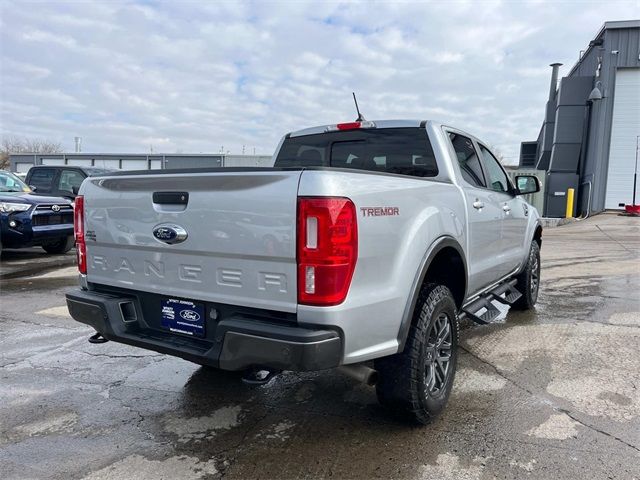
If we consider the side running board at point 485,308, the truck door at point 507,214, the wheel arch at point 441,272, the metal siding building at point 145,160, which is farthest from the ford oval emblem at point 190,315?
the metal siding building at point 145,160

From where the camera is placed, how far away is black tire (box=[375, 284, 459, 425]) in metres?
2.84

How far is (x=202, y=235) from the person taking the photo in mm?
2660

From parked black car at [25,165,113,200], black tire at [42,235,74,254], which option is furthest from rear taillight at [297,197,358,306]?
parked black car at [25,165,113,200]

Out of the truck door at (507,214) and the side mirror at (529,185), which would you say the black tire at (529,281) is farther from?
the side mirror at (529,185)

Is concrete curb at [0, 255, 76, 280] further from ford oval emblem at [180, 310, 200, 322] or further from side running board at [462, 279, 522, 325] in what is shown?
side running board at [462, 279, 522, 325]

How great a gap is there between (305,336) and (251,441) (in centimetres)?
102

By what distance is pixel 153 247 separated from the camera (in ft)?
9.53

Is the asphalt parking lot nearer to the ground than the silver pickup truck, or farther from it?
nearer to the ground

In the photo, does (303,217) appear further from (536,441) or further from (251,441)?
(536,441)

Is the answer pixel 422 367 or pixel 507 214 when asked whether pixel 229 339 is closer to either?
pixel 422 367

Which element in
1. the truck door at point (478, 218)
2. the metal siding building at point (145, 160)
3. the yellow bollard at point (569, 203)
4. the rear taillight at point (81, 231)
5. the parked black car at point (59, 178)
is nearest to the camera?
the rear taillight at point (81, 231)

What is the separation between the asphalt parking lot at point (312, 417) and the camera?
2.68 meters

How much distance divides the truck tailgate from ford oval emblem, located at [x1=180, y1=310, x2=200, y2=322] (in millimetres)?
94

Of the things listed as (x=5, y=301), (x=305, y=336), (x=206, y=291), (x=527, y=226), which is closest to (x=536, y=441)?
(x=305, y=336)
